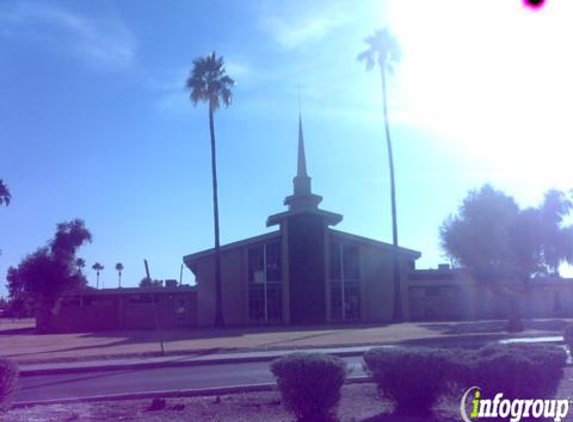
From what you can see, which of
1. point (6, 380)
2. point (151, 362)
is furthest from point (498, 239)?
point (6, 380)

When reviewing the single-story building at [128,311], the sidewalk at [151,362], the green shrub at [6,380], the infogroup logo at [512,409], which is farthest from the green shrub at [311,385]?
the single-story building at [128,311]

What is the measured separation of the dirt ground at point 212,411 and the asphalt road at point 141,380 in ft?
7.37

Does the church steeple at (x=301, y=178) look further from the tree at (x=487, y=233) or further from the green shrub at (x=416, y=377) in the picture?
the green shrub at (x=416, y=377)

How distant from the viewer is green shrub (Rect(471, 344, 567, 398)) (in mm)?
10325

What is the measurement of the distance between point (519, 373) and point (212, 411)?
473cm

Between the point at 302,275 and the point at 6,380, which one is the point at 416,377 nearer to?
the point at 6,380

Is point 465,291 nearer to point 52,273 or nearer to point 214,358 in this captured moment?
point 52,273

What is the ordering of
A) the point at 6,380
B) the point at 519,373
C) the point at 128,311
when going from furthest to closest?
the point at 128,311 → the point at 519,373 → the point at 6,380

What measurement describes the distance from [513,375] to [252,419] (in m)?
3.73

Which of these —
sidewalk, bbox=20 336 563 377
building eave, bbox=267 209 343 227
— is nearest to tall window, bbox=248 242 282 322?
building eave, bbox=267 209 343 227

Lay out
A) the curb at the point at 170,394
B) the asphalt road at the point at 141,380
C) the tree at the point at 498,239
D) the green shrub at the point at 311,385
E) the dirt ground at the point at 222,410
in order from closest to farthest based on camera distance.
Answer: the green shrub at the point at 311,385
the dirt ground at the point at 222,410
the curb at the point at 170,394
the asphalt road at the point at 141,380
the tree at the point at 498,239

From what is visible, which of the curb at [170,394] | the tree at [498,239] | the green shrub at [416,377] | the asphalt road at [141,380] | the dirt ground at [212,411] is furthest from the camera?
the tree at [498,239]

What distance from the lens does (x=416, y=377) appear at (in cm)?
1048

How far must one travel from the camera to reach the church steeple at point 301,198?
54000 millimetres
